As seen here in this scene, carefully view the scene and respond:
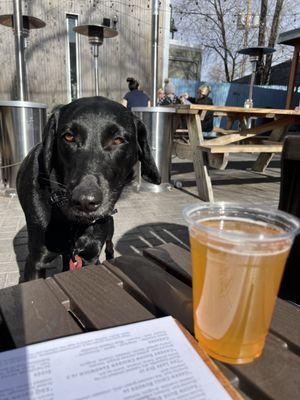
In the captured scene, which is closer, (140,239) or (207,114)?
(140,239)

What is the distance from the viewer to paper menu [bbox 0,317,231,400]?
2.19 feet

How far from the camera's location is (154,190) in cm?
Result: 602

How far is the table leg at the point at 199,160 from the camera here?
17.6 ft

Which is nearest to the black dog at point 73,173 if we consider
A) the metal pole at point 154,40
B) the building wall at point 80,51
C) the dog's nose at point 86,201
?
the dog's nose at point 86,201

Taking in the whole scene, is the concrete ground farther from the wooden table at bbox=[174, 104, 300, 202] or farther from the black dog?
the black dog

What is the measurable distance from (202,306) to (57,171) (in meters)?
1.70

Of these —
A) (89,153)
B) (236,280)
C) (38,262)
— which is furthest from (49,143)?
(236,280)

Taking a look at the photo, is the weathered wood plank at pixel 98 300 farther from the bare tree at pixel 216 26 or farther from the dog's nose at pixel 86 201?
the bare tree at pixel 216 26

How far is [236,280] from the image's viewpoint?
2.28ft

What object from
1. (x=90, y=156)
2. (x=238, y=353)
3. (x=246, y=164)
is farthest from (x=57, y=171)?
(x=246, y=164)

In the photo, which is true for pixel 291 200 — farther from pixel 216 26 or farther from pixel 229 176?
pixel 216 26

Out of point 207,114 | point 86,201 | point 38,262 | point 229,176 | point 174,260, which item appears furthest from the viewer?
point 207,114

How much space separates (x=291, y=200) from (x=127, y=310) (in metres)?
1.37

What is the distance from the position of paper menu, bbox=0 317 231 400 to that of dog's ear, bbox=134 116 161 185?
195 cm
